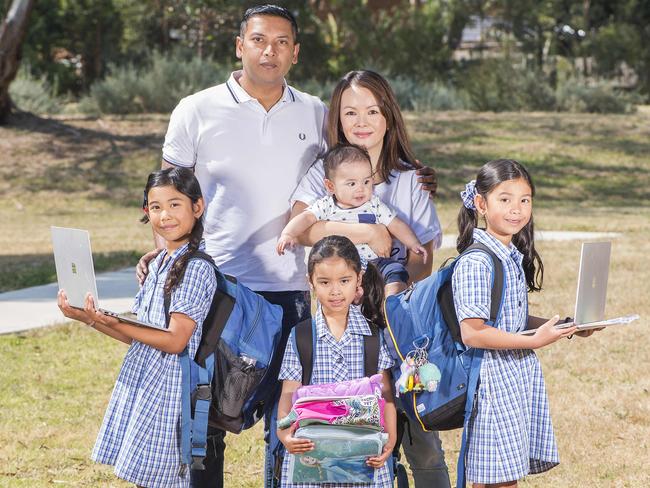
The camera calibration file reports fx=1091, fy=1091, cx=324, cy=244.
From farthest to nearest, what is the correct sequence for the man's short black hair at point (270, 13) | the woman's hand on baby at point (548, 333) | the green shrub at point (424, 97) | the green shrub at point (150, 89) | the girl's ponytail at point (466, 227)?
the green shrub at point (424, 97)
the green shrub at point (150, 89)
the man's short black hair at point (270, 13)
the girl's ponytail at point (466, 227)
the woman's hand on baby at point (548, 333)

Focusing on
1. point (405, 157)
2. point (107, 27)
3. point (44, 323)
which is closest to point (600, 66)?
point (107, 27)

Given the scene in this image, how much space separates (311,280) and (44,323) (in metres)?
5.02

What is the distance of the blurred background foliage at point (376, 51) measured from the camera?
901 inches

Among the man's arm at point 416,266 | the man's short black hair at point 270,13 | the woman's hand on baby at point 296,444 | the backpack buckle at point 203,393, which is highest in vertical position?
the man's short black hair at point 270,13

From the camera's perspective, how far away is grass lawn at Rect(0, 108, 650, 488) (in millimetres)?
5410

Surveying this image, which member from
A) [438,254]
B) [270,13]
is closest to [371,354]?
[270,13]

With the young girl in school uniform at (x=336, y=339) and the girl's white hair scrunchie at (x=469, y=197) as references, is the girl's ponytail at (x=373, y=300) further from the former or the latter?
the girl's white hair scrunchie at (x=469, y=197)

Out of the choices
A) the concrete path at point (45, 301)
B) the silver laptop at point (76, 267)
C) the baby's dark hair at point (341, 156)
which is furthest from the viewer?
the concrete path at point (45, 301)

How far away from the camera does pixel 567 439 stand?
563cm

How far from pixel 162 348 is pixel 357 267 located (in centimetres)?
68

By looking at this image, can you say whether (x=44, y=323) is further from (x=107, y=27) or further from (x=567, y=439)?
(x=107, y=27)

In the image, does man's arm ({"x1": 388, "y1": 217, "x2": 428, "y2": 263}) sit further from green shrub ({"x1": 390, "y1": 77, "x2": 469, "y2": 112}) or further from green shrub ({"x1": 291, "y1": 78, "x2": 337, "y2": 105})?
green shrub ({"x1": 390, "y1": 77, "x2": 469, "y2": 112})

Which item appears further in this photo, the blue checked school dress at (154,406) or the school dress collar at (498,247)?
the school dress collar at (498,247)

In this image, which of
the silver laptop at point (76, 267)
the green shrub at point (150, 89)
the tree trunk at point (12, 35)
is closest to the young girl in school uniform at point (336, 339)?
the silver laptop at point (76, 267)
